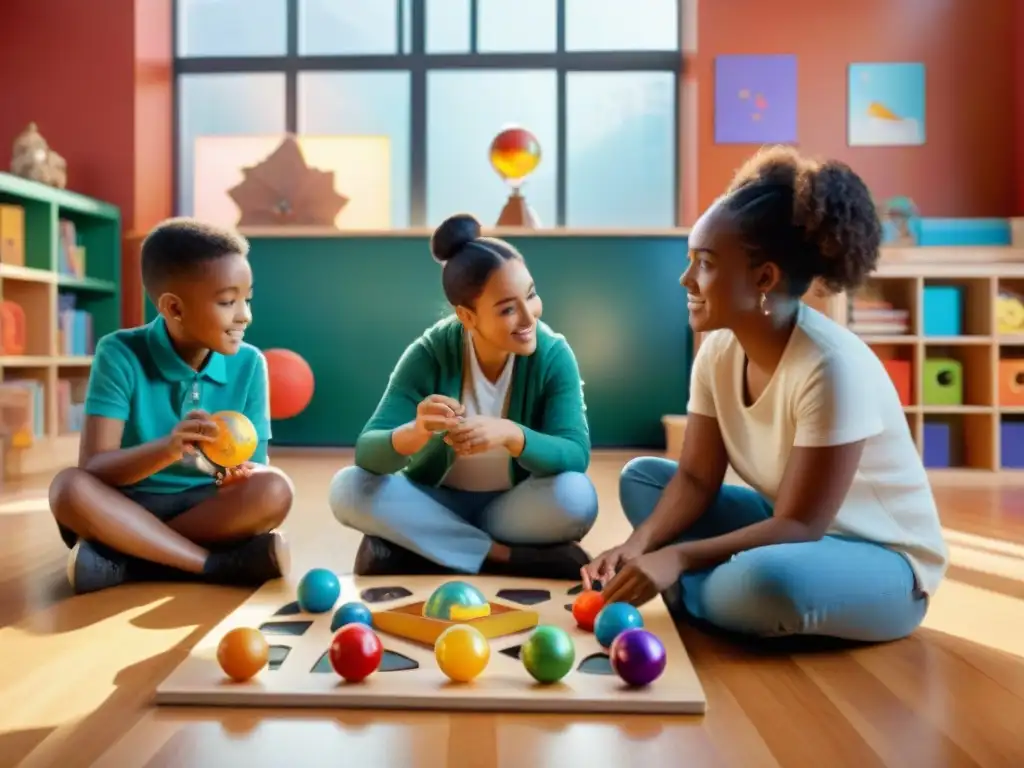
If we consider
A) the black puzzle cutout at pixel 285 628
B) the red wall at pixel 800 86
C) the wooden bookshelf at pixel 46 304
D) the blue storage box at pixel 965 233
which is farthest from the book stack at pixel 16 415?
the blue storage box at pixel 965 233

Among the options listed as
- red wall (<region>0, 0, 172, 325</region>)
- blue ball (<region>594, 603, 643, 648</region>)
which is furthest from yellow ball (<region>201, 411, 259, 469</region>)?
red wall (<region>0, 0, 172, 325</region>)

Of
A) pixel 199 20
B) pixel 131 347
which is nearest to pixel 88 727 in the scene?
pixel 131 347

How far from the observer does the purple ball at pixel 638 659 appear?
3.67 feet

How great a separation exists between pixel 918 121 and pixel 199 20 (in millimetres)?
3490

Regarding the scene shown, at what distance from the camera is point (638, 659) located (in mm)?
1116

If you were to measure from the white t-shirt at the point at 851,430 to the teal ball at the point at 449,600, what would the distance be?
1.60 ft

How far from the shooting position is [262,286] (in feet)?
14.2

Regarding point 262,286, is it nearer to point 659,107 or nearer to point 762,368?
point 659,107

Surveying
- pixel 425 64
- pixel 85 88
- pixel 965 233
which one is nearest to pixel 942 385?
pixel 965 233

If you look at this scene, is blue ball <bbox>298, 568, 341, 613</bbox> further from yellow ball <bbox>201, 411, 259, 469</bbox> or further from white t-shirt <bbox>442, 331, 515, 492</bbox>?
white t-shirt <bbox>442, 331, 515, 492</bbox>

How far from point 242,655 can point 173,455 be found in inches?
23.6

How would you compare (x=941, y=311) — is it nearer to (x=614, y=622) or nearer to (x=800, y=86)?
(x=800, y=86)

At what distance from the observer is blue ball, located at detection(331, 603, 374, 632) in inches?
53.6

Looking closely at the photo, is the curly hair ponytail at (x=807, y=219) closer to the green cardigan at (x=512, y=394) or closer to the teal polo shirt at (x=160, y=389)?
the green cardigan at (x=512, y=394)
